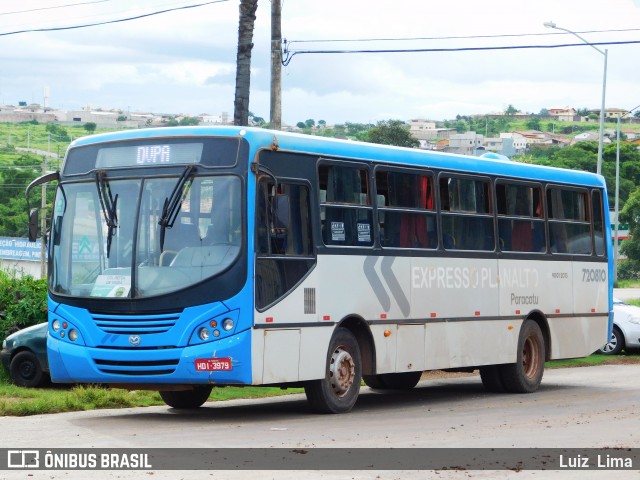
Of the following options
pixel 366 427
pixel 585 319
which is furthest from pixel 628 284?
pixel 366 427

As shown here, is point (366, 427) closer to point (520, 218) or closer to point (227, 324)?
point (227, 324)

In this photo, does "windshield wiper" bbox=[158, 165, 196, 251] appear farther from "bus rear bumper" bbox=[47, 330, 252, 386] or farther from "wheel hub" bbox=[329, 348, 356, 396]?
"wheel hub" bbox=[329, 348, 356, 396]

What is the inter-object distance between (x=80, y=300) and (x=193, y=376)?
1.70m

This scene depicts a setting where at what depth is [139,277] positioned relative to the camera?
1470 cm

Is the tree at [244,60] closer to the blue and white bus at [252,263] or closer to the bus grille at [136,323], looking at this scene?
the blue and white bus at [252,263]

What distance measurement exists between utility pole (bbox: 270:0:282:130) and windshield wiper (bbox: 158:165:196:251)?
10.9 metres

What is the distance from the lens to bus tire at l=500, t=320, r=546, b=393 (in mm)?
20234

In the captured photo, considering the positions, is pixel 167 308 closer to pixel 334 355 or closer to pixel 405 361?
pixel 334 355

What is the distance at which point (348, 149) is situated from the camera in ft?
54.0

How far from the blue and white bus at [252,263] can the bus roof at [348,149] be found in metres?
0.03

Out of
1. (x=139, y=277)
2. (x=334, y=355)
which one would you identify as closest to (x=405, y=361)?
(x=334, y=355)

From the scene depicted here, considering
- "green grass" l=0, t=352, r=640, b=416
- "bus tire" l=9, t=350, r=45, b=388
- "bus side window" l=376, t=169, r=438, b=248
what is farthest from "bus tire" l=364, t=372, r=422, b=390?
"bus tire" l=9, t=350, r=45, b=388

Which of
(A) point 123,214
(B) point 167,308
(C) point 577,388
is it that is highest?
(A) point 123,214

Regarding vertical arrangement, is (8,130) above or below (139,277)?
above
